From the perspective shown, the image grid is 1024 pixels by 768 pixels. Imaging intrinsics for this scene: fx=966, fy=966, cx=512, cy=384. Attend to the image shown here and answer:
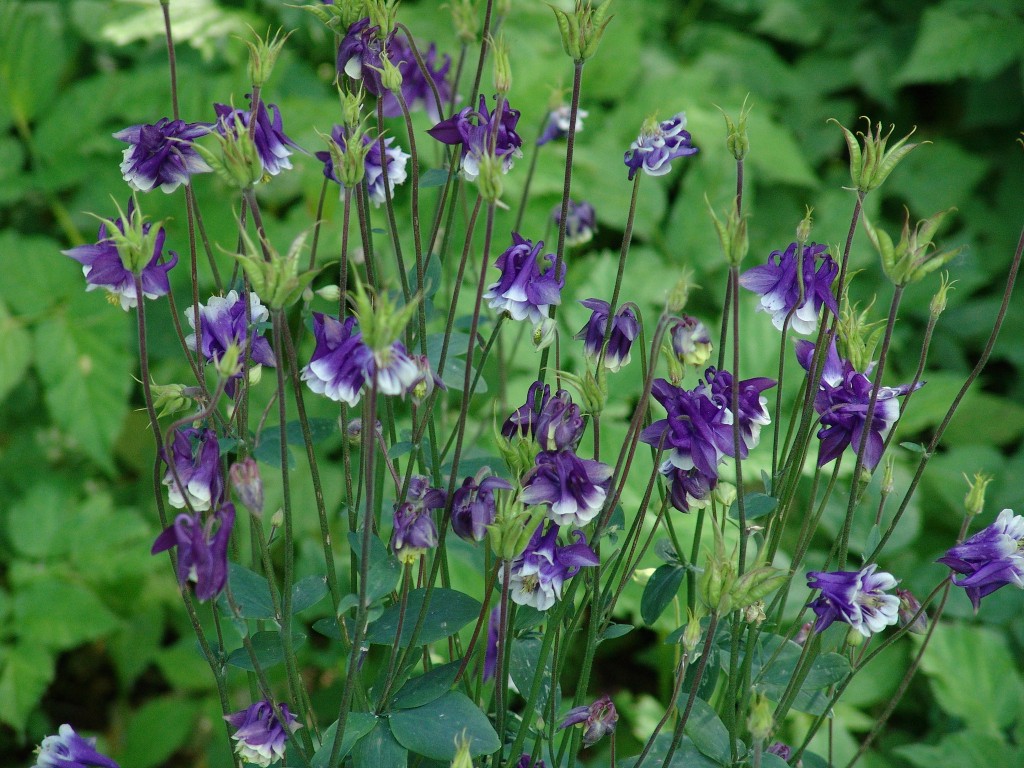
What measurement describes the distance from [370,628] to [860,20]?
228 cm

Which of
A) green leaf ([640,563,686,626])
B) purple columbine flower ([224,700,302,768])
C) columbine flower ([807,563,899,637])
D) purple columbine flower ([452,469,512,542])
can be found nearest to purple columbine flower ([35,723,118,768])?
purple columbine flower ([224,700,302,768])

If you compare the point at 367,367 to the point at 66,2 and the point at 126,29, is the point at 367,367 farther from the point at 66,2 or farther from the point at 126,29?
the point at 66,2

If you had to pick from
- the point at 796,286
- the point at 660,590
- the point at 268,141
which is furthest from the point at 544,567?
the point at 268,141

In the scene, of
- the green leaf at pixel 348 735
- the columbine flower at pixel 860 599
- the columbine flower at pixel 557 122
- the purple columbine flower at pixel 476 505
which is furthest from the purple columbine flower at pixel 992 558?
the columbine flower at pixel 557 122

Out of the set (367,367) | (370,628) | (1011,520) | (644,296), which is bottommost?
(644,296)

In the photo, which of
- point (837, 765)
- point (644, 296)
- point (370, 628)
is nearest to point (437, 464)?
point (370, 628)

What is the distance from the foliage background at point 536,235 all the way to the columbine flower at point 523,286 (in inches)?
18.3

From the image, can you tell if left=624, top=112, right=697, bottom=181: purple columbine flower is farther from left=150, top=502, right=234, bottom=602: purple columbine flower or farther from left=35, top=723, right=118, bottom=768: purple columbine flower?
left=35, top=723, right=118, bottom=768: purple columbine flower

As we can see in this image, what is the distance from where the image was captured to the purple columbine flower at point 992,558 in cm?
72

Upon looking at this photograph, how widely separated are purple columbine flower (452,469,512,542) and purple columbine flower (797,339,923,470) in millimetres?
255

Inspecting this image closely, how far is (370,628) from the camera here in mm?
776

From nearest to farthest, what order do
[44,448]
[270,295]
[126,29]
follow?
1. [270,295]
2. [126,29]
3. [44,448]

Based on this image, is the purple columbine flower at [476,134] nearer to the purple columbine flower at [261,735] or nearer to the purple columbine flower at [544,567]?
the purple columbine flower at [544,567]

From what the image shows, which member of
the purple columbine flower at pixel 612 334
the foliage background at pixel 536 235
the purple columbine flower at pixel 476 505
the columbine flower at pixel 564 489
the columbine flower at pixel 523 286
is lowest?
the foliage background at pixel 536 235
